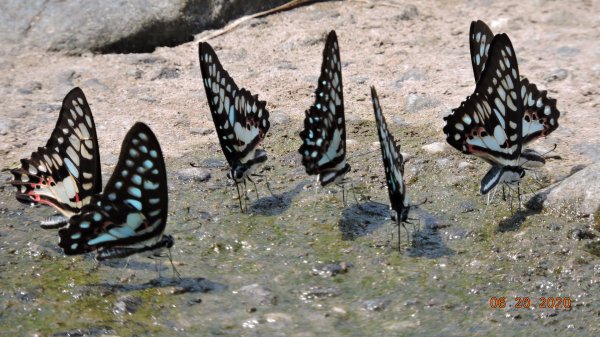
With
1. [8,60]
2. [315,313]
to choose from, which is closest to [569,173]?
[315,313]

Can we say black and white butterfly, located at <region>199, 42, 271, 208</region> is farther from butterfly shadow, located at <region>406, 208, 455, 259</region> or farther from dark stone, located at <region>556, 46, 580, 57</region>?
dark stone, located at <region>556, 46, 580, 57</region>

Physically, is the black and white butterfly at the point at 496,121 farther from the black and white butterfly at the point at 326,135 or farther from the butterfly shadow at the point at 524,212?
the black and white butterfly at the point at 326,135

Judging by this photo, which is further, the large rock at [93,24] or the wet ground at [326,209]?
the large rock at [93,24]

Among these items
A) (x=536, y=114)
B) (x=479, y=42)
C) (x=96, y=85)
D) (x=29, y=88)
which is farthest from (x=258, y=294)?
(x=29, y=88)

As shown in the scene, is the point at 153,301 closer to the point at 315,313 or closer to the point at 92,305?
the point at 92,305

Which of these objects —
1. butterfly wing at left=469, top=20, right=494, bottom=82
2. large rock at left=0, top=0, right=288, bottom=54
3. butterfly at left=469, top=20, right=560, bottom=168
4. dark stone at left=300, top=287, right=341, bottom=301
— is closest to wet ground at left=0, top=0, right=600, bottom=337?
dark stone at left=300, top=287, right=341, bottom=301

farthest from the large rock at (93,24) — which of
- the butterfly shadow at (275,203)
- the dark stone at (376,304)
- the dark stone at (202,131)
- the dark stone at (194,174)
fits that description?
the dark stone at (376,304)

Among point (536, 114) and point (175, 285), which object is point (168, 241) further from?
point (536, 114)
